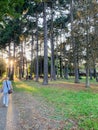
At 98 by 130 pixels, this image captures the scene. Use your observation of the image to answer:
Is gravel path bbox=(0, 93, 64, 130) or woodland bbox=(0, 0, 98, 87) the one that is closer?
gravel path bbox=(0, 93, 64, 130)

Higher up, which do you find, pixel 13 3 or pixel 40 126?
pixel 13 3

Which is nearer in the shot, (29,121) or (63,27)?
(29,121)

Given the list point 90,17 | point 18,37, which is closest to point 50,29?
point 18,37

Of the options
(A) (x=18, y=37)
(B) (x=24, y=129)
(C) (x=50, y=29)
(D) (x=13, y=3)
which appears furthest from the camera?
(A) (x=18, y=37)

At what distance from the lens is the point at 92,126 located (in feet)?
34.7

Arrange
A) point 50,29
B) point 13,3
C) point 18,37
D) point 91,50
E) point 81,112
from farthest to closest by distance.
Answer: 1. point 18,37
2. point 50,29
3. point 91,50
4. point 81,112
5. point 13,3

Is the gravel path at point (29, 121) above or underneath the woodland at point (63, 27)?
underneath

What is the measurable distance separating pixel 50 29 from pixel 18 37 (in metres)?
7.33

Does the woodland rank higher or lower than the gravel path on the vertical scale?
higher

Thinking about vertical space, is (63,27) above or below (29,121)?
above

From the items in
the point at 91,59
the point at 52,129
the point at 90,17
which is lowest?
the point at 52,129

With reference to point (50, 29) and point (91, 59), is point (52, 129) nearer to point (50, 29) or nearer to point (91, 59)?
point (91, 59)

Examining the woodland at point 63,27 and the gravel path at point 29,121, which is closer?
the gravel path at point 29,121

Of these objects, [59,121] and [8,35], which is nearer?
[59,121]
